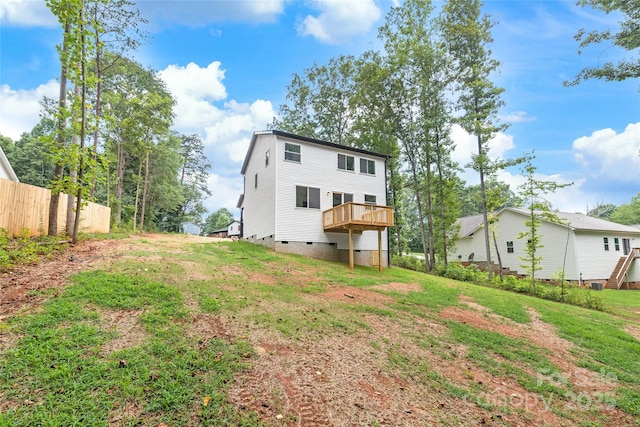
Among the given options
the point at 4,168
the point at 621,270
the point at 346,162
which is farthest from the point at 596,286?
the point at 4,168

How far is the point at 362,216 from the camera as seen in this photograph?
1295 centimetres

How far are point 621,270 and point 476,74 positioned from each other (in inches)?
687

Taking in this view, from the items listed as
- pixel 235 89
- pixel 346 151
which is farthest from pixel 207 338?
pixel 235 89

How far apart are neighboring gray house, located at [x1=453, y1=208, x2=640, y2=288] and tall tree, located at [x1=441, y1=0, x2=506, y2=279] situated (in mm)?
5727

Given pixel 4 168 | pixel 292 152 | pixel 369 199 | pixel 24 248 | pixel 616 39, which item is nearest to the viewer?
pixel 24 248

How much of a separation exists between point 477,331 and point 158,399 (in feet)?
19.5

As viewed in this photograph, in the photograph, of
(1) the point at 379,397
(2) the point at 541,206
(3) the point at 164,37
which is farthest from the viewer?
(2) the point at 541,206

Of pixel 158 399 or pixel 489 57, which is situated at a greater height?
pixel 489 57

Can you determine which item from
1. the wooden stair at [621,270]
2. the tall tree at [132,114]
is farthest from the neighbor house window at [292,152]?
the wooden stair at [621,270]

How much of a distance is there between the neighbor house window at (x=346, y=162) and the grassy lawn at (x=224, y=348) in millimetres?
9325

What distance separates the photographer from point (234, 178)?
74.7ft

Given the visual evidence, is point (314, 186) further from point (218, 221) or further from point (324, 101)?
point (218, 221)

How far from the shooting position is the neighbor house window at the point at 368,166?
16.7 meters

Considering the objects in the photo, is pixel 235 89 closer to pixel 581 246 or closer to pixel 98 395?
pixel 98 395
